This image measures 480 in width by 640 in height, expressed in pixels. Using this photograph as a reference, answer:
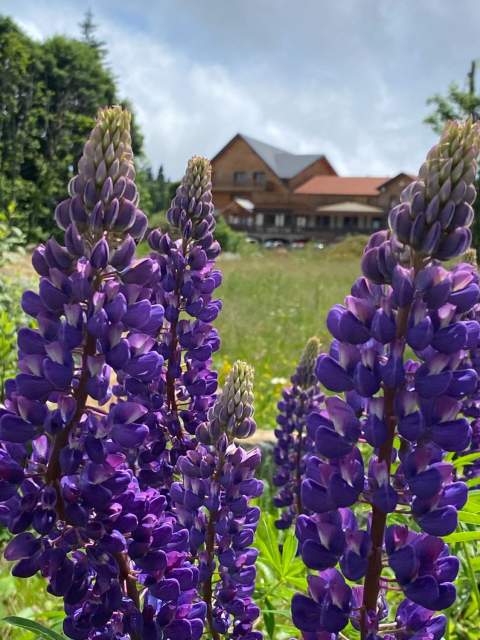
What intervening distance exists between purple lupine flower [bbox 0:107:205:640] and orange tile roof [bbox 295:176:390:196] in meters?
61.7

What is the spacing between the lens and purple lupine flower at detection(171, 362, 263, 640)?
1757 mm

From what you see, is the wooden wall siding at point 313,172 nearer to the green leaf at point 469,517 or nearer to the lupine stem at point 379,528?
the green leaf at point 469,517

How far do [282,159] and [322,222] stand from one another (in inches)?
337

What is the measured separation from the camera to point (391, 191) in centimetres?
6047

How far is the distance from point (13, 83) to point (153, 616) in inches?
1095

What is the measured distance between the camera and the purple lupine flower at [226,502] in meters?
1.76

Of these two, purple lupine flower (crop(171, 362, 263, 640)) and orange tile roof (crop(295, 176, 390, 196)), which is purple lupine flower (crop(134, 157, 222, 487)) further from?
Result: orange tile roof (crop(295, 176, 390, 196))

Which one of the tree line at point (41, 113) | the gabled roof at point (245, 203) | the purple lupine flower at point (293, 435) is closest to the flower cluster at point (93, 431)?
the purple lupine flower at point (293, 435)

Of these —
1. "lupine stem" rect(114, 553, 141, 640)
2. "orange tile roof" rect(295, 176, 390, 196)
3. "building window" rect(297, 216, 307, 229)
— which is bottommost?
"lupine stem" rect(114, 553, 141, 640)

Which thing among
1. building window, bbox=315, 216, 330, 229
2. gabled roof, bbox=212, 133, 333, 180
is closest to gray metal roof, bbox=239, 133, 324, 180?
gabled roof, bbox=212, 133, 333, 180

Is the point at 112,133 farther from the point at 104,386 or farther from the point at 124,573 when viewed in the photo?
the point at 124,573

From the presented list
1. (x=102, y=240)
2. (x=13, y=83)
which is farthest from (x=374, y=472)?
(x=13, y=83)

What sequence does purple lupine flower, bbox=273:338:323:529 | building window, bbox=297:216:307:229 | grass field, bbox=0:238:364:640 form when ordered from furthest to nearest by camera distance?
building window, bbox=297:216:307:229 → grass field, bbox=0:238:364:640 → purple lupine flower, bbox=273:338:323:529

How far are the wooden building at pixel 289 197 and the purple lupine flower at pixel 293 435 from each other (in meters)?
56.9
